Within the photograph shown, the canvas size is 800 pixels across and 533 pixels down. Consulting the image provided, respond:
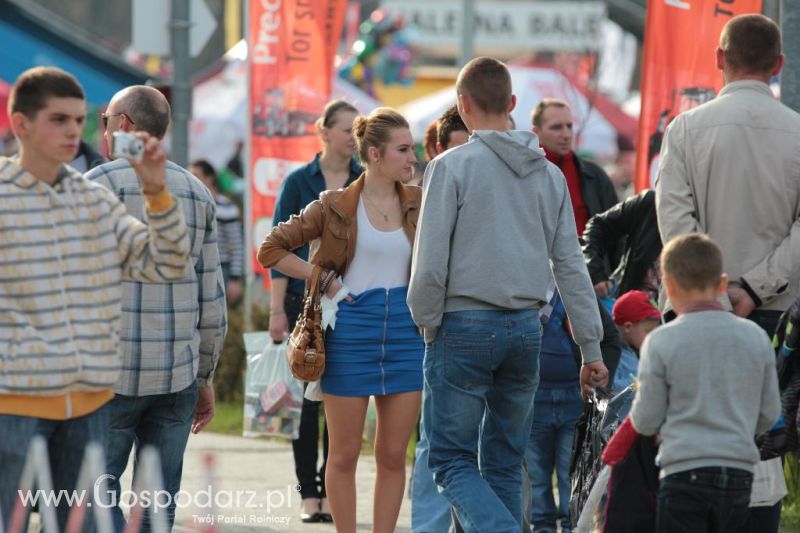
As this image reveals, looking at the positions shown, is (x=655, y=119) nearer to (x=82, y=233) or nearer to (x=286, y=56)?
(x=286, y=56)

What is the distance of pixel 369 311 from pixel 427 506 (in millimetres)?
988

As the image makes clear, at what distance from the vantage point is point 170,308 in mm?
5406

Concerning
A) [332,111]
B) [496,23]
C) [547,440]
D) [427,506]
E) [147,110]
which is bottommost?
[427,506]

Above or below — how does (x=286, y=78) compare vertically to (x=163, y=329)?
above

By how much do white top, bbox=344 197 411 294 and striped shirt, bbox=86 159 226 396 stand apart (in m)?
0.90

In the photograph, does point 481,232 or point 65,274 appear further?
point 481,232

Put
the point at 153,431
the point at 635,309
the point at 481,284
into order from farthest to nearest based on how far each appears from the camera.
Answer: the point at 635,309, the point at 481,284, the point at 153,431

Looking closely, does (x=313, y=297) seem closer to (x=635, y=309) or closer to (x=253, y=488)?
(x=635, y=309)

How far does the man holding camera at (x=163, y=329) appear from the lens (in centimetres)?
535

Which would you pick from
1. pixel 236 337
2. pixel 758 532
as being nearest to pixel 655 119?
pixel 758 532

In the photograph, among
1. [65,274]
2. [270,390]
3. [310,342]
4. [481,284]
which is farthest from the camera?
[270,390]

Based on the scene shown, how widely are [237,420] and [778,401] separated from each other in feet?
23.4

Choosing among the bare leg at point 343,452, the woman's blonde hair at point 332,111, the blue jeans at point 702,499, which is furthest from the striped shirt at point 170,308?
the woman's blonde hair at point 332,111

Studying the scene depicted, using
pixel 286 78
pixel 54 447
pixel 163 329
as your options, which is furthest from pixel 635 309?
pixel 286 78
